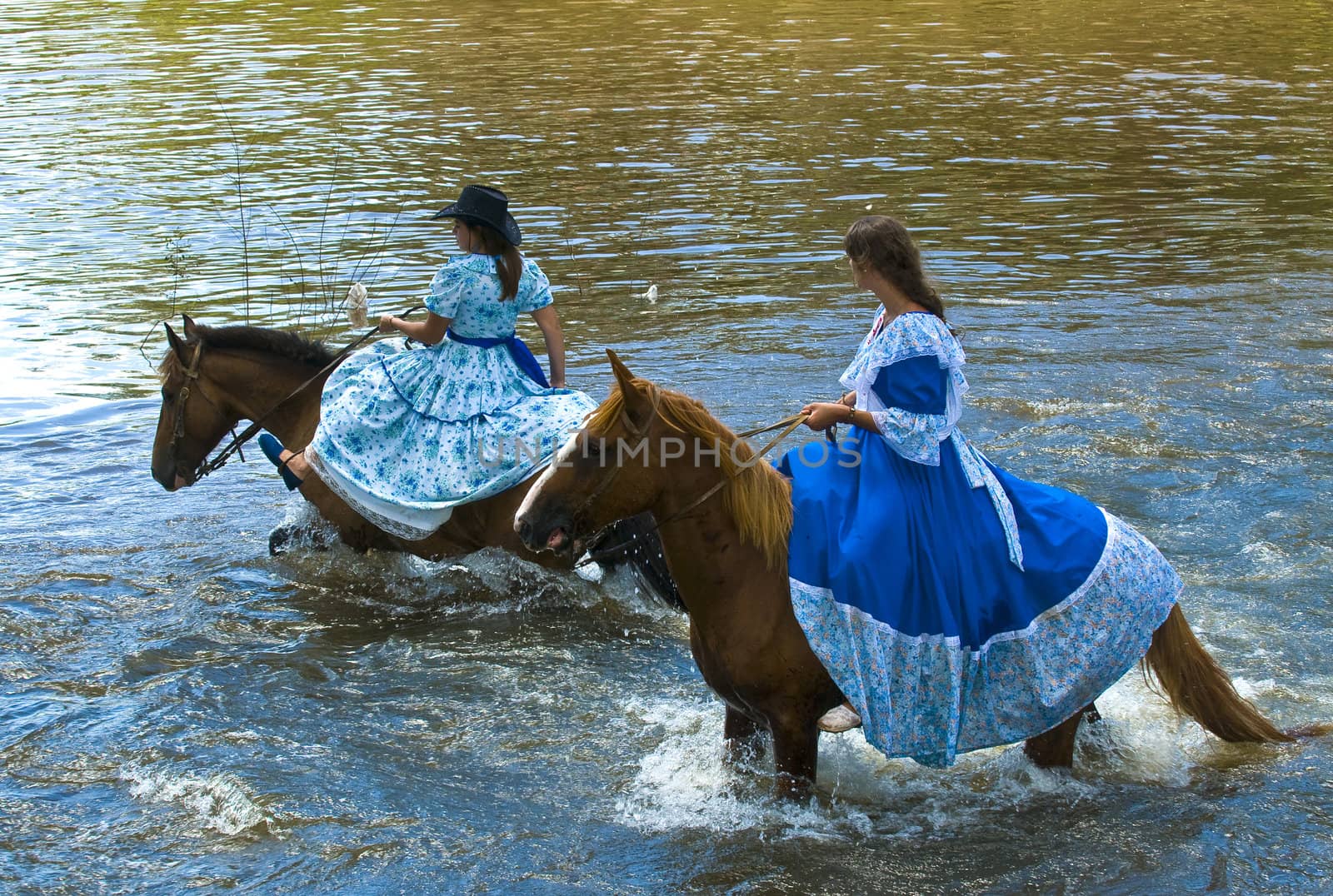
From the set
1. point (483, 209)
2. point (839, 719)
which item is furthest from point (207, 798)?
point (483, 209)

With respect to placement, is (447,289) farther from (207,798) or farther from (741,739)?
(741,739)

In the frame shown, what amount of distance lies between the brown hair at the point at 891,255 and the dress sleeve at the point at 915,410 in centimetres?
25

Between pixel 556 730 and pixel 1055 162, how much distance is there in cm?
1558

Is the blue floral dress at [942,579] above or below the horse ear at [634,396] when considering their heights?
below

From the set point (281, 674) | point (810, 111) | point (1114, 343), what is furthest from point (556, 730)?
point (810, 111)

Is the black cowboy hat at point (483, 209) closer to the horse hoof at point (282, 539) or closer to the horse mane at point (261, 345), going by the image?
the horse mane at point (261, 345)

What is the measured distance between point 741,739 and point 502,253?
3223 mm

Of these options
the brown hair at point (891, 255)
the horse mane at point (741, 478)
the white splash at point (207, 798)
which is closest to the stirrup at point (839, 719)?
the horse mane at point (741, 478)

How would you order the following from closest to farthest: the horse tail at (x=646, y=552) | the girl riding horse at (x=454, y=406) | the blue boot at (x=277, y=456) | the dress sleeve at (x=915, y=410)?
the dress sleeve at (x=915, y=410), the horse tail at (x=646, y=552), the girl riding horse at (x=454, y=406), the blue boot at (x=277, y=456)

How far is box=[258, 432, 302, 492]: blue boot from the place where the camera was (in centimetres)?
779

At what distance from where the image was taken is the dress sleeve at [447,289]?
7559 mm

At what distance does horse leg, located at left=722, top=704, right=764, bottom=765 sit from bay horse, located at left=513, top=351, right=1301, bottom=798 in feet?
1.24

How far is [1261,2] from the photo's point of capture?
35562 mm

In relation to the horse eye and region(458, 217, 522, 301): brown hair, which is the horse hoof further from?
the horse eye
